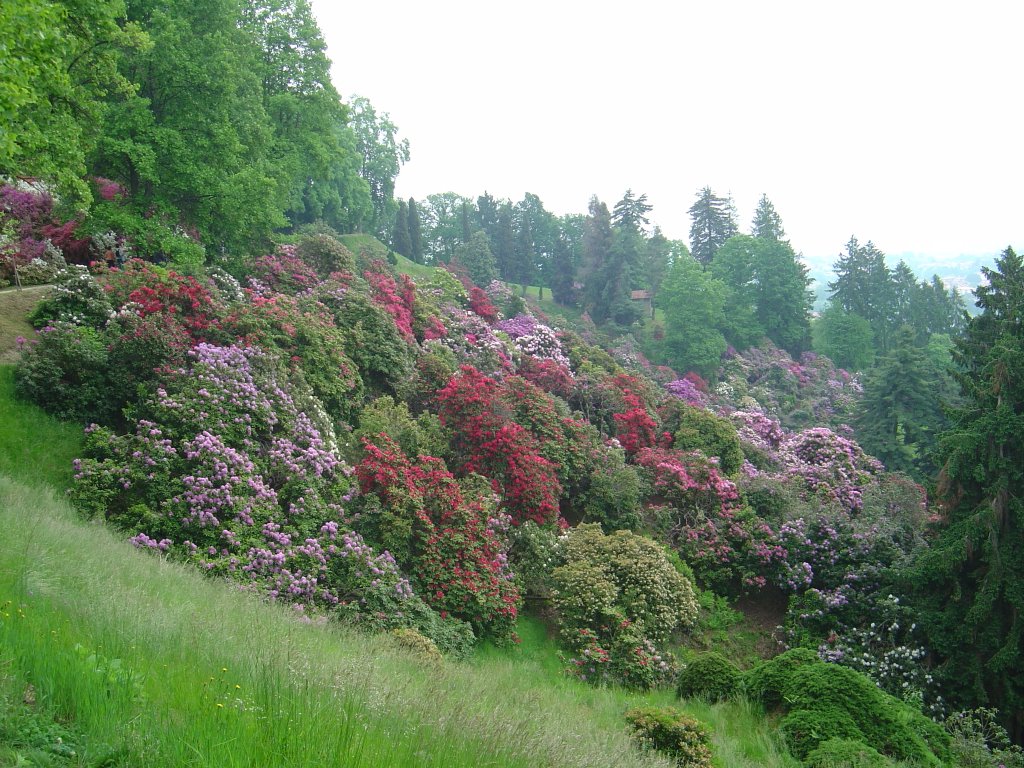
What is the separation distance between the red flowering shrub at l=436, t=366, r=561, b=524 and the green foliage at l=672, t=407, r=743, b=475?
8.00m

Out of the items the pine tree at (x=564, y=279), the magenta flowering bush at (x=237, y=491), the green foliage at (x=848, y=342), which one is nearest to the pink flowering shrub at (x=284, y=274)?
the magenta flowering bush at (x=237, y=491)

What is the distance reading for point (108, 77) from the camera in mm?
13844

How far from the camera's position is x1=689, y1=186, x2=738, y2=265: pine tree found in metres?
67.6

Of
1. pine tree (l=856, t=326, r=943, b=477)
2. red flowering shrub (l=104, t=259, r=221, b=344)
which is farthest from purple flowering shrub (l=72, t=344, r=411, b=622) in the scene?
pine tree (l=856, t=326, r=943, b=477)

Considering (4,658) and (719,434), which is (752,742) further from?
(719,434)

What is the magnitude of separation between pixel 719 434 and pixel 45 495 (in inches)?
830

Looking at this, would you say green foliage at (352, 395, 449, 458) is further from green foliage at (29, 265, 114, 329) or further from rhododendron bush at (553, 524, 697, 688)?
green foliage at (29, 265, 114, 329)

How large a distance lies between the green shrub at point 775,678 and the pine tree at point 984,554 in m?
6.57

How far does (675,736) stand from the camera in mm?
7508

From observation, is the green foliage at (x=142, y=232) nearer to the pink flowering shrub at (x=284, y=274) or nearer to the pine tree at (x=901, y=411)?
the pink flowering shrub at (x=284, y=274)

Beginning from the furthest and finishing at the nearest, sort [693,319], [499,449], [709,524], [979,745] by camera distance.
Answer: [693,319], [709,524], [499,449], [979,745]

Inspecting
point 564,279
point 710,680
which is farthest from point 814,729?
point 564,279

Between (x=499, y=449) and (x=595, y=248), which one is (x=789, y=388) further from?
(x=499, y=449)

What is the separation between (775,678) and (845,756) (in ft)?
7.01
